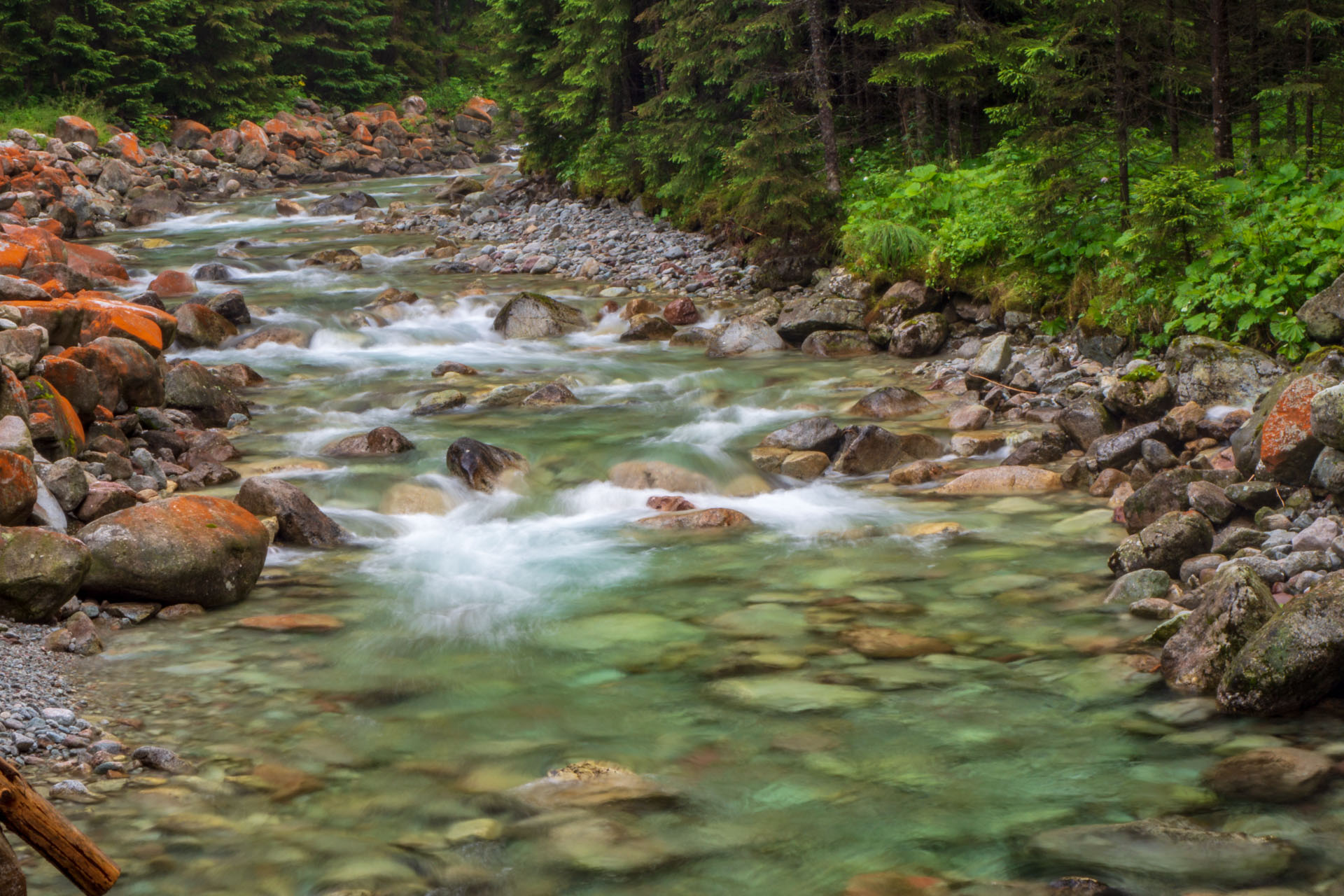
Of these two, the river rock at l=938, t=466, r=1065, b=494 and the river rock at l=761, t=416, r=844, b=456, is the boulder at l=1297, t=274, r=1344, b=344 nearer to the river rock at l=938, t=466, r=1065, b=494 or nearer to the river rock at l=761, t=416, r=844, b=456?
the river rock at l=938, t=466, r=1065, b=494

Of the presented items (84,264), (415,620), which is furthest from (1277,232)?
(84,264)

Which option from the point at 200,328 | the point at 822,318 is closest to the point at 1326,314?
the point at 822,318

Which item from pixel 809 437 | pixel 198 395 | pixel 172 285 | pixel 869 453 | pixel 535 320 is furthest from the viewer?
pixel 172 285

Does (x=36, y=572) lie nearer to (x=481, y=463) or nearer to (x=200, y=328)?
(x=481, y=463)

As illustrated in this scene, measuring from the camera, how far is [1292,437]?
6320 millimetres

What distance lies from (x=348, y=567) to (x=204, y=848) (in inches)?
131

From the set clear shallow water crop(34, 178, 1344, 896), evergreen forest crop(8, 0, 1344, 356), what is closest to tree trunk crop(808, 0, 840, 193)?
evergreen forest crop(8, 0, 1344, 356)

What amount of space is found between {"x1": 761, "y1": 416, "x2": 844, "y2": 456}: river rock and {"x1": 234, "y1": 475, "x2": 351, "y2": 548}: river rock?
12.2 ft

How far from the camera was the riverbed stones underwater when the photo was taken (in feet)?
12.2

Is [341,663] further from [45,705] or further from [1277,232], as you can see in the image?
[1277,232]

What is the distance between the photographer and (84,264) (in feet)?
51.5

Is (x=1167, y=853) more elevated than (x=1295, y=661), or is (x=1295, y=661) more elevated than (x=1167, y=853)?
(x=1295, y=661)

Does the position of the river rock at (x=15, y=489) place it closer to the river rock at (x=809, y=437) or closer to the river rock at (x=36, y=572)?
the river rock at (x=36, y=572)

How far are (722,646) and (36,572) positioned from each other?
10.9 feet
